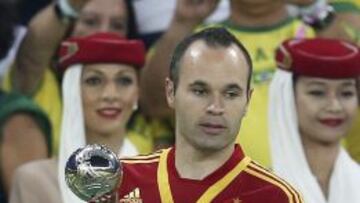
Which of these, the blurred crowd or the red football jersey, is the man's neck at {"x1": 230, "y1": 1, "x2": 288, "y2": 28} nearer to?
the blurred crowd

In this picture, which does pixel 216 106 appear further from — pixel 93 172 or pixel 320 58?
pixel 320 58

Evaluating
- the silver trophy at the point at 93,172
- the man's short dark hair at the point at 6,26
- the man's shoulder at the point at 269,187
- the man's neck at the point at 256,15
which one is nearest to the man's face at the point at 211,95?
the man's shoulder at the point at 269,187

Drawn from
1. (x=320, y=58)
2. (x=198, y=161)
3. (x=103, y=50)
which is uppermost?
(x=103, y=50)

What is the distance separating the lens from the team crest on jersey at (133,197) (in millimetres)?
4167

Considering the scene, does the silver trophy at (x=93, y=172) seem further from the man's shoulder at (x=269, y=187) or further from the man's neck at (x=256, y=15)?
the man's neck at (x=256, y=15)

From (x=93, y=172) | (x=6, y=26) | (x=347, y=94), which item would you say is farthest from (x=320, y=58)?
(x=93, y=172)

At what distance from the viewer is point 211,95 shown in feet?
13.4

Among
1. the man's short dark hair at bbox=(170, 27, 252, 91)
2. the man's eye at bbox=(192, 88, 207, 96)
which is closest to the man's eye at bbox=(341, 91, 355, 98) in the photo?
the man's short dark hair at bbox=(170, 27, 252, 91)

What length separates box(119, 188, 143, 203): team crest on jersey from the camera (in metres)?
4.17

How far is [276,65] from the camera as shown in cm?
558

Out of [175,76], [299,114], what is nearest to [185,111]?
[175,76]

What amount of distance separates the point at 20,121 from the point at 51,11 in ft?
1.86

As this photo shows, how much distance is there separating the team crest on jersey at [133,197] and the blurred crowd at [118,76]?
1.23m

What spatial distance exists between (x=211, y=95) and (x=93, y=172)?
78 cm
